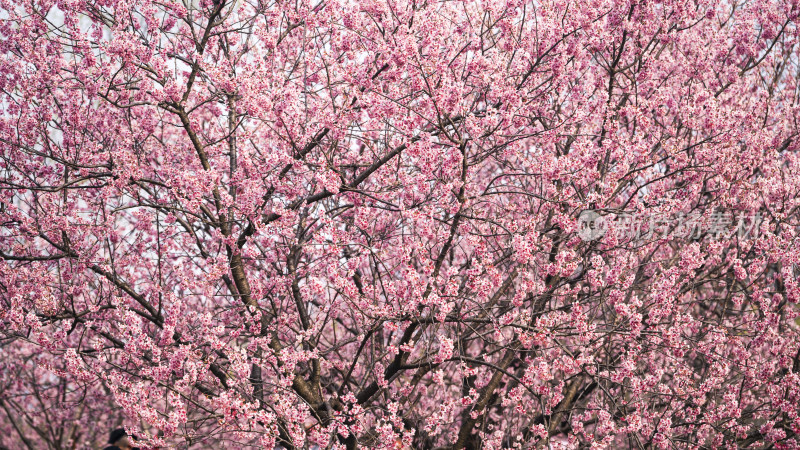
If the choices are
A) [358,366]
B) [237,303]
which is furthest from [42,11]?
[358,366]

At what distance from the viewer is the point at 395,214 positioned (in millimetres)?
7590

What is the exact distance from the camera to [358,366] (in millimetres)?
8406

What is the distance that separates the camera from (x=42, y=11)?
6.53m

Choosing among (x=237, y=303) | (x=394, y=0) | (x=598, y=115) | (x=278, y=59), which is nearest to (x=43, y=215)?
(x=237, y=303)

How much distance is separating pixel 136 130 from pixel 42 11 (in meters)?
1.48

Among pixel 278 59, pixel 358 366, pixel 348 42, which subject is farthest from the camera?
pixel 358 366

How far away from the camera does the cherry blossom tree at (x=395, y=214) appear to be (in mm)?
5637

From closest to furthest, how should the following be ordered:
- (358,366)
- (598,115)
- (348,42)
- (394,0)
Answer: (394,0)
(348,42)
(598,115)
(358,366)

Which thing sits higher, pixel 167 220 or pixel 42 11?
pixel 42 11

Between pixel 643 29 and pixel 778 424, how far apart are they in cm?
438

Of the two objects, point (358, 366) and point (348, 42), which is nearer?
point (348, 42)

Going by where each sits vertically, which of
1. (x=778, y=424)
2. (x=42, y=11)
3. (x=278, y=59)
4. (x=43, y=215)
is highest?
(x=278, y=59)

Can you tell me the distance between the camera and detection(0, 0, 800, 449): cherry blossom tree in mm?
5637

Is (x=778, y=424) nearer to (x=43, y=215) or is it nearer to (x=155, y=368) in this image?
(x=155, y=368)
